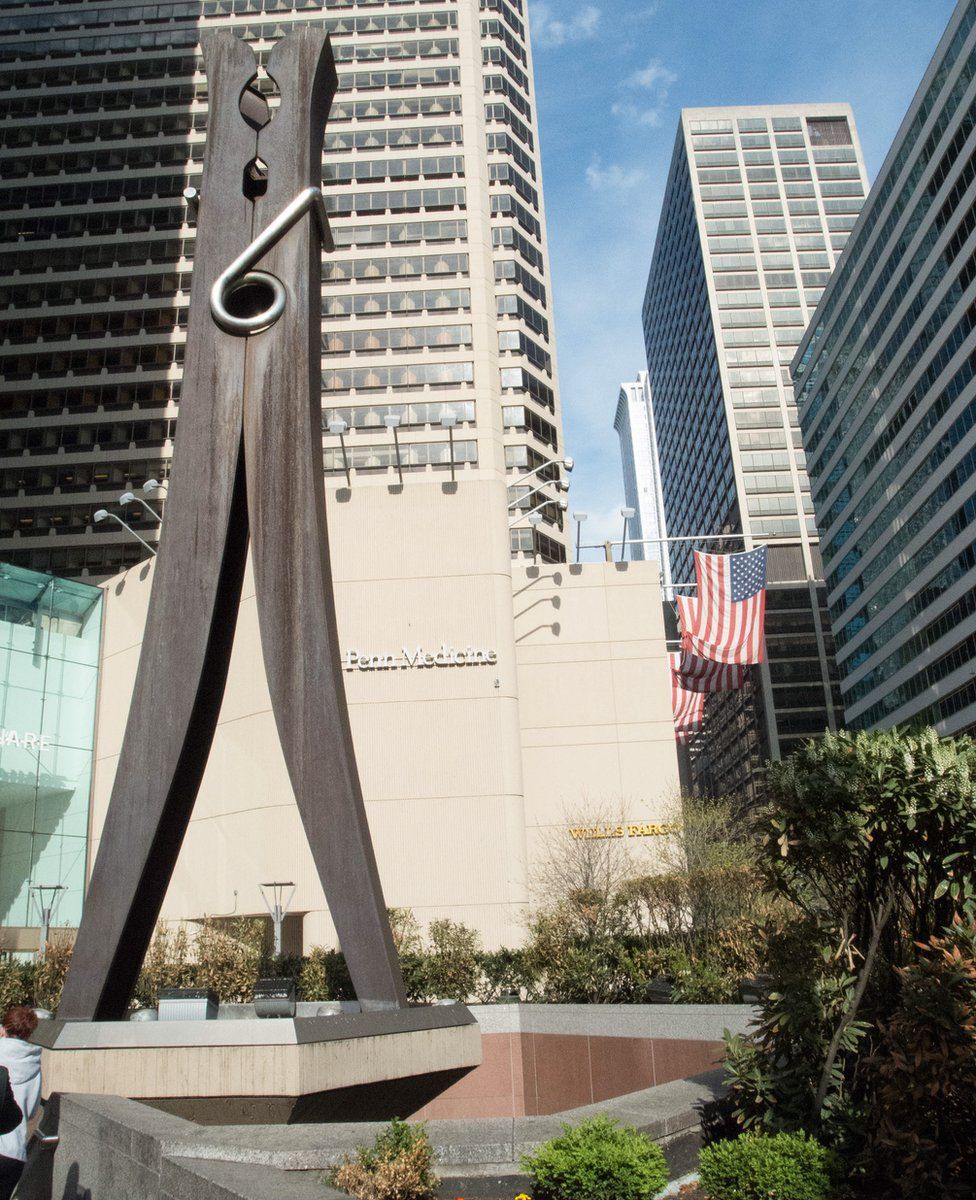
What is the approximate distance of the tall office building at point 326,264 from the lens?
53.9m

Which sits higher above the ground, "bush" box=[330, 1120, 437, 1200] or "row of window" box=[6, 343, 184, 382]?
"row of window" box=[6, 343, 184, 382]

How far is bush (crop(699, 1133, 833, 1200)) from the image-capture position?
20.0 ft

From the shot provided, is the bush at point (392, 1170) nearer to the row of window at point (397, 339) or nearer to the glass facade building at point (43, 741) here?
the glass facade building at point (43, 741)

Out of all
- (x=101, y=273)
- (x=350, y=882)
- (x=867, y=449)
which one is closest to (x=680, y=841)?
(x=350, y=882)

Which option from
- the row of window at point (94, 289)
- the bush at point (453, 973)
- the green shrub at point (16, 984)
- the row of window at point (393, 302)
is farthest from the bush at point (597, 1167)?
the row of window at point (94, 289)

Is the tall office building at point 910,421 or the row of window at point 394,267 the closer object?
the row of window at point 394,267

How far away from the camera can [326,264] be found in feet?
183

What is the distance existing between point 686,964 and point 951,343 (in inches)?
2094

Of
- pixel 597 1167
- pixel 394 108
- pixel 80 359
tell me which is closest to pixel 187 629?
pixel 597 1167

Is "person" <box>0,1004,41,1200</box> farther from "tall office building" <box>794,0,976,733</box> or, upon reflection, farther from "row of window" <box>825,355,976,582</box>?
"row of window" <box>825,355,976,582</box>

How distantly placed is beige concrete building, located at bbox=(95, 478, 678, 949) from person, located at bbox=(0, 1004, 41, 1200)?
23.3 meters

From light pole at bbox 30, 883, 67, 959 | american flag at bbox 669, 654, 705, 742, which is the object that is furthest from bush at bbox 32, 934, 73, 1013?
american flag at bbox 669, 654, 705, 742

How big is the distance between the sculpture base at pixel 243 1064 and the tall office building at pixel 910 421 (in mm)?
47884

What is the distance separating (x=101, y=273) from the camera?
59.9m
